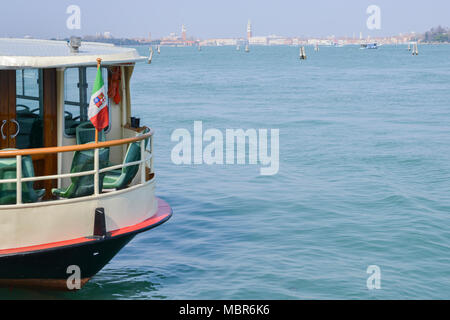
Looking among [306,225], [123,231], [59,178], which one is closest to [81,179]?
[59,178]

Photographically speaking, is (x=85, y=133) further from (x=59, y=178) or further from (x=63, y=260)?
(x=63, y=260)

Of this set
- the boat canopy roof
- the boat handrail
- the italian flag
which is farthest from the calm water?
the boat canopy roof

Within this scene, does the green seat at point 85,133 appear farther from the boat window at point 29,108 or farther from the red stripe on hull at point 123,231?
the red stripe on hull at point 123,231

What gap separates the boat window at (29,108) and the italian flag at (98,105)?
1116mm

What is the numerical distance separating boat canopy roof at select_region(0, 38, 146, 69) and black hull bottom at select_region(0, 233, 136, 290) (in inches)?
94.0

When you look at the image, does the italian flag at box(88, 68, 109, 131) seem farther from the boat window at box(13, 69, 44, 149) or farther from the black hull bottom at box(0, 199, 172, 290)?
the black hull bottom at box(0, 199, 172, 290)

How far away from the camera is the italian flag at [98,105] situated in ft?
30.3

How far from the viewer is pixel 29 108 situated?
401 inches

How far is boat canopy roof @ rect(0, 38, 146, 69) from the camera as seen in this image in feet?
30.4

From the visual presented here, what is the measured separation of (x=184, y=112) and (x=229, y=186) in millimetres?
22219

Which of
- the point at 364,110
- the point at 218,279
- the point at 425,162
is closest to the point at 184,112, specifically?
the point at 364,110

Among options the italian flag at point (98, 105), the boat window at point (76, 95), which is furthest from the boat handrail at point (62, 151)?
the boat window at point (76, 95)

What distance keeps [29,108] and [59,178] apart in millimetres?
1172

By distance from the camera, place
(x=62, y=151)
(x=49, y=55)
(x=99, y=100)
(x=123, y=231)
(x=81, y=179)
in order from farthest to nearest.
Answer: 1. (x=49, y=55)
2. (x=123, y=231)
3. (x=81, y=179)
4. (x=99, y=100)
5. (x=62, y=151)
